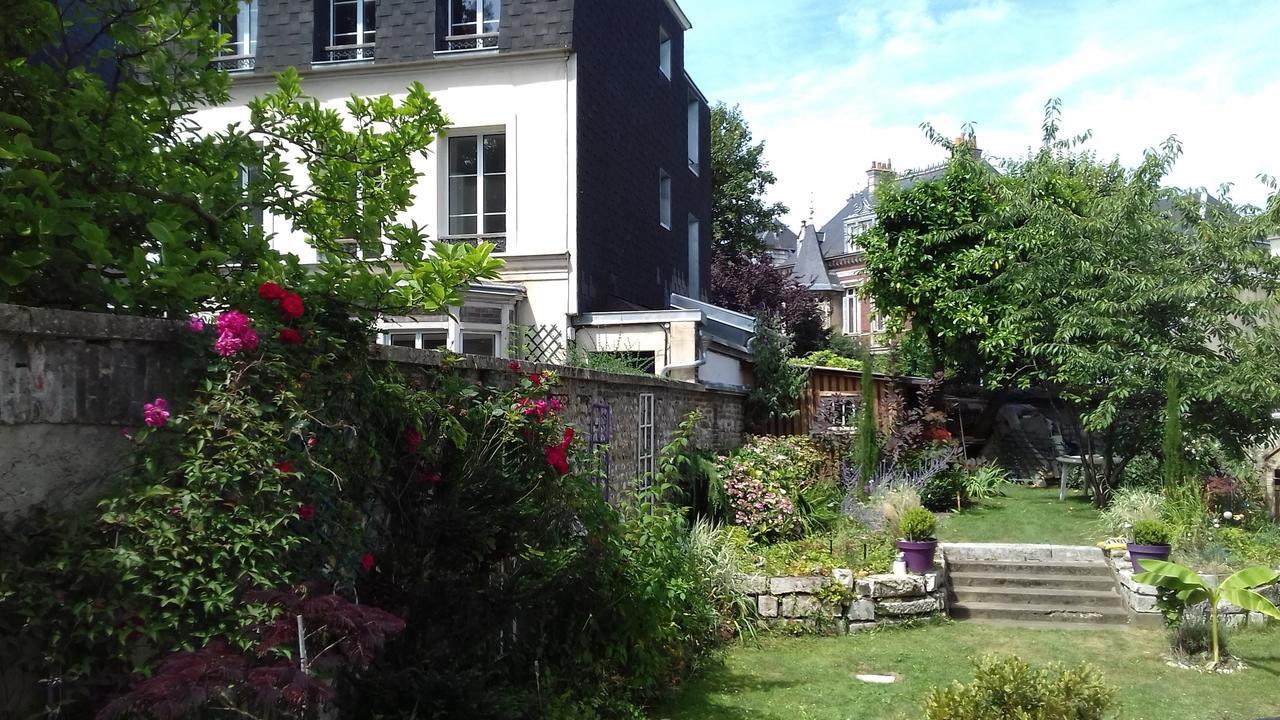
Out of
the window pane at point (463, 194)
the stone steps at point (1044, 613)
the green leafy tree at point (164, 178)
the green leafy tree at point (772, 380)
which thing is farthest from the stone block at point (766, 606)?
the window pane at point (463, 194)

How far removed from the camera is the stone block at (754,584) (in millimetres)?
9562

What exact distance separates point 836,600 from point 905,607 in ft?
2.71

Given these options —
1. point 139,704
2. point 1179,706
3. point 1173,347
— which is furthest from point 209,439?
point 1173,347

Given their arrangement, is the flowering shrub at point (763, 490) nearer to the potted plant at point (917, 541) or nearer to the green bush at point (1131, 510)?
the potted plant at point (917, 541)

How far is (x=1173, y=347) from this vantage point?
14266 mm

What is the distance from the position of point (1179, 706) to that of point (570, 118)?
11088 millimetres

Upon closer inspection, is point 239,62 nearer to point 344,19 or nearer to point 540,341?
point 344,19

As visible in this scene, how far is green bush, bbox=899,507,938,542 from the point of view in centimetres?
1013

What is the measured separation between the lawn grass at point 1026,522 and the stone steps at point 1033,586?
101 centimetres

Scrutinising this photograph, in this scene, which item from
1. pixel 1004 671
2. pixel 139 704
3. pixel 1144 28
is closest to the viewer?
pixel 139 704

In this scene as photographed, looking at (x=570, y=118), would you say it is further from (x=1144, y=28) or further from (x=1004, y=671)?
(x=1004, y=671)

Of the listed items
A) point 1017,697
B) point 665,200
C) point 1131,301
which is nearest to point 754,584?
point 1017,697

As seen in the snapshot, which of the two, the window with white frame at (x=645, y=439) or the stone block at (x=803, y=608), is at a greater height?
the window with white frame at (x=645, y=439)

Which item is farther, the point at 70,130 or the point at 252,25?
the point at 252,25
